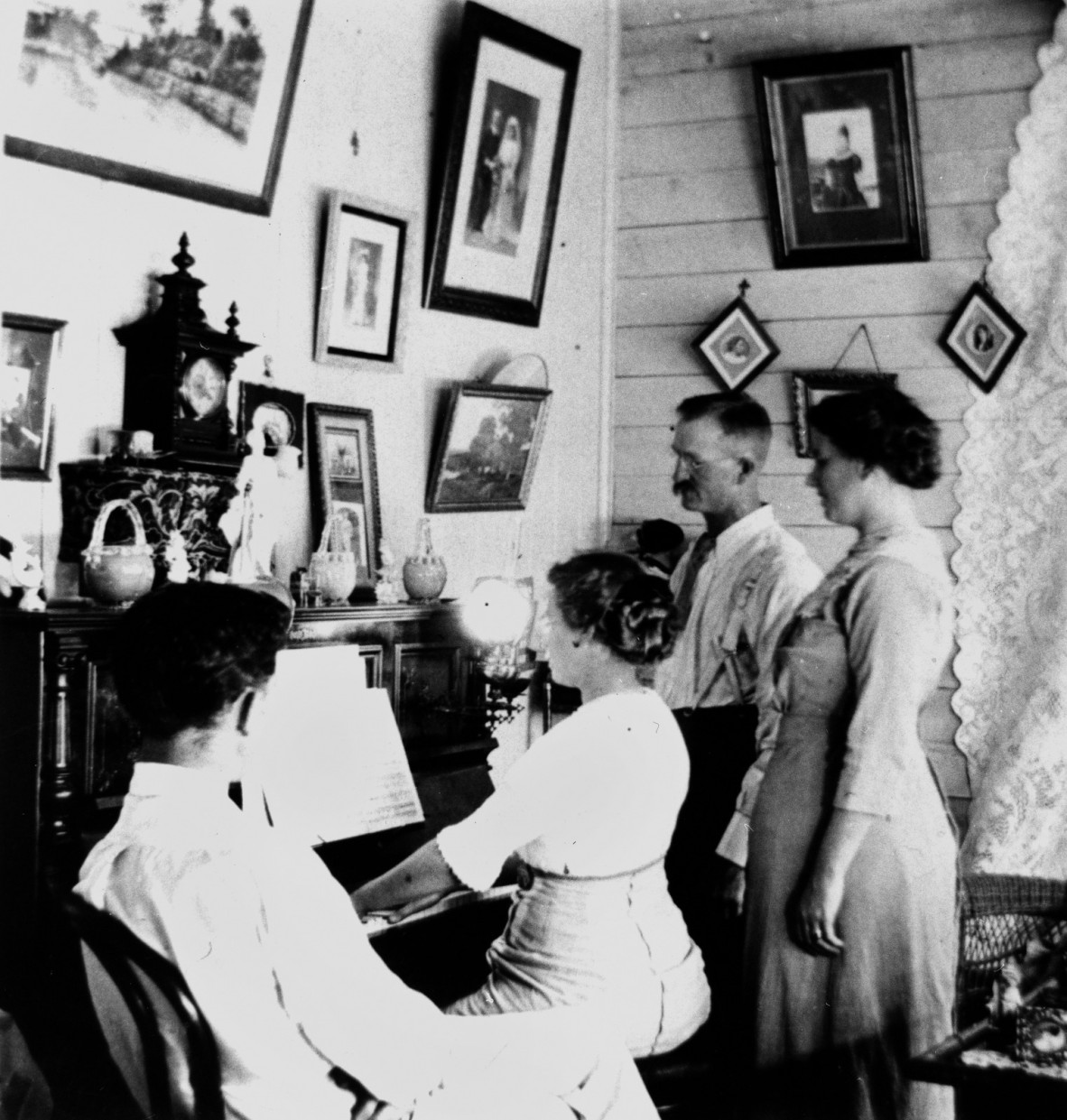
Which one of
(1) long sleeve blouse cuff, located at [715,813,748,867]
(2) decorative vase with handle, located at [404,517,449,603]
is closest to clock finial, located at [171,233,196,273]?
(2) decorative vase with handle, located at [404,517,449,603]

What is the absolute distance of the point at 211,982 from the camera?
1.69 metres

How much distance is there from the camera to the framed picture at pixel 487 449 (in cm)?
428

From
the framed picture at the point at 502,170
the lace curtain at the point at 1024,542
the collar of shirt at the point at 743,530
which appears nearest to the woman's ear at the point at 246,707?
the collar of shirt at the point at 743,530

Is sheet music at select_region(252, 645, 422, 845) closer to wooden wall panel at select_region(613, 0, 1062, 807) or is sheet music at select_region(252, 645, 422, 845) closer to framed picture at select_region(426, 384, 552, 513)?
framed picture at select_region(426, 384, 552, 513)

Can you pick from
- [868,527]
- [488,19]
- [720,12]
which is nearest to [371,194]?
[488,19]

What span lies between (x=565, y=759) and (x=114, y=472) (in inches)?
49.3

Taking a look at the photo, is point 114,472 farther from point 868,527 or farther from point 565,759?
point 868,527

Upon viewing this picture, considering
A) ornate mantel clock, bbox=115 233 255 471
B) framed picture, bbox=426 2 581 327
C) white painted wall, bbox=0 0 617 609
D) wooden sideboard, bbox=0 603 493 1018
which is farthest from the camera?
framed picture, bbox=426 2 581 327

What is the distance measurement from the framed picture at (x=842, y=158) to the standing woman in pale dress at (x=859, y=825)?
2213 mm

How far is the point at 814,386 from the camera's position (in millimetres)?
4809

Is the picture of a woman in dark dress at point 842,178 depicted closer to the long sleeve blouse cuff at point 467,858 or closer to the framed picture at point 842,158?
the framed picture at point 842,158

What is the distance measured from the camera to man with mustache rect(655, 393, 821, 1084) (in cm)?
325

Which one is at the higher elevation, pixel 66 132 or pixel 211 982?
pixel 66 132

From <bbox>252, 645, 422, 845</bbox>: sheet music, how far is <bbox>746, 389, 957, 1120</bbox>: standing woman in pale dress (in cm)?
88
